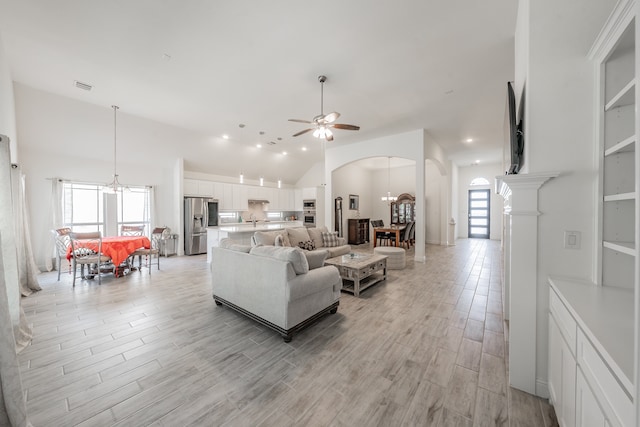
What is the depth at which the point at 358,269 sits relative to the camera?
12.3 feet

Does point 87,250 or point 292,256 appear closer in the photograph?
point 292,256

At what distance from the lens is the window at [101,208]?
5.82 meters

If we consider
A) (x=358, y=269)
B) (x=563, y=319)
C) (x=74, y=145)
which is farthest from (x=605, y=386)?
(x=74, y=145)

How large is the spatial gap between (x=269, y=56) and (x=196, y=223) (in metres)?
5.72

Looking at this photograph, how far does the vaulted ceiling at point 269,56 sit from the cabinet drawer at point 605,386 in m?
3.06

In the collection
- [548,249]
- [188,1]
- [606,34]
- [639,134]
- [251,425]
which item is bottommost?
[251,425]

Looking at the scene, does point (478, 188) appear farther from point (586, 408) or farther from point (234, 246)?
point (586, 408)

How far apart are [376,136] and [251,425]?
6565 millimetres

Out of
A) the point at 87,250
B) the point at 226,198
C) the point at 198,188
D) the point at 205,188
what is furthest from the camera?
the point at 226,198

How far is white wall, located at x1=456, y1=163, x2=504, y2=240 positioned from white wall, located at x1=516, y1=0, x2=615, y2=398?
33.3ft

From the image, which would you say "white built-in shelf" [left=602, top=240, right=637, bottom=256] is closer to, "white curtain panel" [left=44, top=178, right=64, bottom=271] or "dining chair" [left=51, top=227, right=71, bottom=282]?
"dining chair" [left=51, top=227, right=71, bottom=282]

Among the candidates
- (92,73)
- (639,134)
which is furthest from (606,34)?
(92,73)

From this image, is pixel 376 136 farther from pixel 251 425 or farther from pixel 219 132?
pixel 251 425

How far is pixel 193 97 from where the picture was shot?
4363mm
